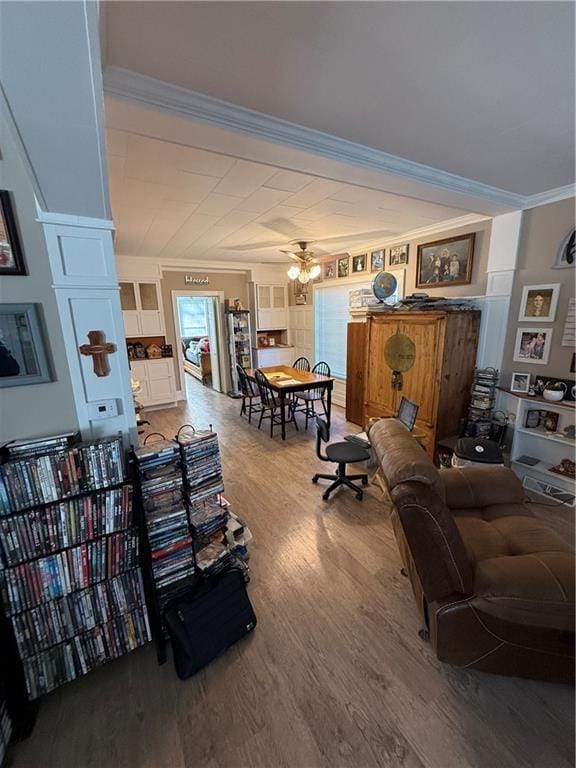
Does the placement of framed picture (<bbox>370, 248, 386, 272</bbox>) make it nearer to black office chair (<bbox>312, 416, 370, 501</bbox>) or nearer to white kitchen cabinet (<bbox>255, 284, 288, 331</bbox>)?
white kitchen cabinet (<bbox>255, 284, 288, 331</bbox>)

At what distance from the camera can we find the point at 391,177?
218 cm

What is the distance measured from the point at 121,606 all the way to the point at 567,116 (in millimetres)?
3455

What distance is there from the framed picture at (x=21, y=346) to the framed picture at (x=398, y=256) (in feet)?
13.7

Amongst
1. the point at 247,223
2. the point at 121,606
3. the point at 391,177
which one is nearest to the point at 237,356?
the point at 247,223

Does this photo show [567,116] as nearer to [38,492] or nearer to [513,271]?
[513,271]

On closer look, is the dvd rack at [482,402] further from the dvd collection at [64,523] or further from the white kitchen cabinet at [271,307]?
the white kitchen cabinet at [271,307]

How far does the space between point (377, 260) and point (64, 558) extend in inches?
187

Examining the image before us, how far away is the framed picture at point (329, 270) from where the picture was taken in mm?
5375

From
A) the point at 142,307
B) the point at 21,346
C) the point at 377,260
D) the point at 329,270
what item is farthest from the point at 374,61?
the point at 142,307

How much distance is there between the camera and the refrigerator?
6.15m

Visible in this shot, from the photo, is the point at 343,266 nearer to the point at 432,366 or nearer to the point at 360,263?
the point at 360,263

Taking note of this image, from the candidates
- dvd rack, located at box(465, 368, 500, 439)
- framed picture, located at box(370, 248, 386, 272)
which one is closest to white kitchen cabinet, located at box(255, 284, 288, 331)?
framed picture, located at box(370, 248, 386, 272)

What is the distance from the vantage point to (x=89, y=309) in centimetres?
141

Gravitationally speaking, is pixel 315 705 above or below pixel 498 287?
below
